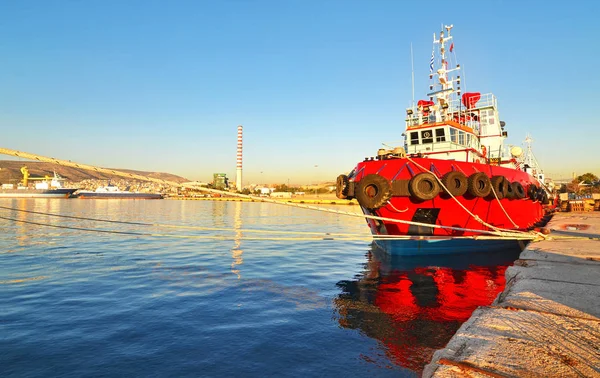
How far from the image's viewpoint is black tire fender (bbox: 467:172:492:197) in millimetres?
14039

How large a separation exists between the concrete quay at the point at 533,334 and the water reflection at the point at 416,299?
1570 mm

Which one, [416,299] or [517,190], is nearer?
[416,299]

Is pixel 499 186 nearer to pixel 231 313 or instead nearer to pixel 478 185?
pixel 478 185

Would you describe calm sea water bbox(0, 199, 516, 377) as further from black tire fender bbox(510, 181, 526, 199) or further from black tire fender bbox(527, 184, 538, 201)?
black tire fender bbox(527, 184, 538, 201)

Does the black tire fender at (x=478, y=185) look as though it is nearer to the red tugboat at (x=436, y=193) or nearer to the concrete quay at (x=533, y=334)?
the red tugboat at (x=436, y=193)

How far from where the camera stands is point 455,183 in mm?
13758

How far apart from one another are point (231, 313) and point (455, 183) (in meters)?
10.1

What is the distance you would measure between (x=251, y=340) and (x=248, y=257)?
10107mm

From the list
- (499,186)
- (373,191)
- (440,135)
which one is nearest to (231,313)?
(373,191)

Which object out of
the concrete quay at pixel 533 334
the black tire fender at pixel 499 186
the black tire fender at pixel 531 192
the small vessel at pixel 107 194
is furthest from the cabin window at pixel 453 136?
the small vessel at pixel 107 194

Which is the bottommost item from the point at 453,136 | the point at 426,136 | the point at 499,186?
the point at 499,186

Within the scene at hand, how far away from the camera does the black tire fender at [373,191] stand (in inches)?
548

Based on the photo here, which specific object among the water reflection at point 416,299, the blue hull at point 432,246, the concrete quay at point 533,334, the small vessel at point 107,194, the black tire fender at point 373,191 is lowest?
the water reflection at point 416,299

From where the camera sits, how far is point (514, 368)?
3.35 metres
